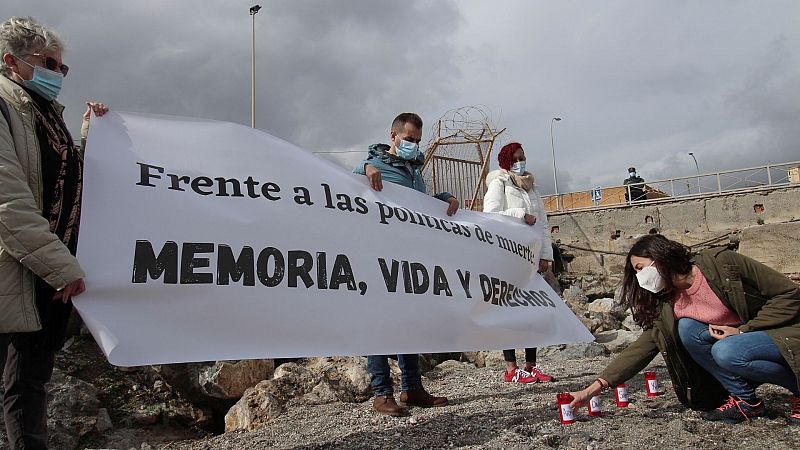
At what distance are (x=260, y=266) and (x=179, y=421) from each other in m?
3.49

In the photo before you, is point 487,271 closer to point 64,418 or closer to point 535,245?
point 535,245

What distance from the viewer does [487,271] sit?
3.89 m

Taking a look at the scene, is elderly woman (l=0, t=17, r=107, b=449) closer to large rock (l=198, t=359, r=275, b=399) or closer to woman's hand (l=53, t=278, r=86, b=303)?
woman's hand (l=53, t=278, r=86, b=303)

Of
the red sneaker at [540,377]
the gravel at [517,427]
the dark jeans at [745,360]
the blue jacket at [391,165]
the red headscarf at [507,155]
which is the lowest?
the gravel at [517,427]

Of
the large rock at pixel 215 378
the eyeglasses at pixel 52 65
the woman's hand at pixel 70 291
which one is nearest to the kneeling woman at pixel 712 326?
the woman's hand at pixel 70 291

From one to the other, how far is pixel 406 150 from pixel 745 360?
2349 mm

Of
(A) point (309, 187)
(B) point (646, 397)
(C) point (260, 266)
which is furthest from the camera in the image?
(B) point (646, 397)

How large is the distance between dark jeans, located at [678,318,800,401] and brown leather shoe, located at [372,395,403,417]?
1.75 meters

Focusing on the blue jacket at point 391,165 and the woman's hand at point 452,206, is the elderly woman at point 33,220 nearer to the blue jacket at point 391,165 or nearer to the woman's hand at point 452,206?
the blue jacket at point 391,165

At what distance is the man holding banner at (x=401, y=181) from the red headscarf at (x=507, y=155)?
1.01 meters

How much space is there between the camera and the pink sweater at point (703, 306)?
3033 mm

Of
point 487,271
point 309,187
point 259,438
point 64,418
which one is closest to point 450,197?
point 487,271

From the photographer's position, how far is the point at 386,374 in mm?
3568

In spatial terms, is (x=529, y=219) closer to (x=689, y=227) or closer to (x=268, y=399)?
(x=268, y=399)
